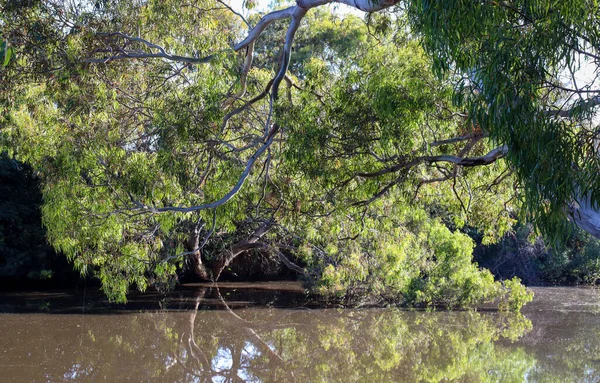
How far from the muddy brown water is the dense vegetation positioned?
3.90 ft

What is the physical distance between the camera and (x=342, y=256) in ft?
39.3

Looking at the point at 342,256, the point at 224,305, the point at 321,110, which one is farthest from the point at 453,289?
the point at 321,110

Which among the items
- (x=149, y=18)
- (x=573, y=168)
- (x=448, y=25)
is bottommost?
(x=573, y=168)

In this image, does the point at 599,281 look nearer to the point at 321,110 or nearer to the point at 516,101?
the point at 321,110

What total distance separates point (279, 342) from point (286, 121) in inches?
174

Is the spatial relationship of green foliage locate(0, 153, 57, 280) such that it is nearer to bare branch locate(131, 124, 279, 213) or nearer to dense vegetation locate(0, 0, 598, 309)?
dense vegetation locate(0, 0, 598, 309)

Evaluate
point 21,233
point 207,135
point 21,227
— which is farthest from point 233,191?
point 21,233

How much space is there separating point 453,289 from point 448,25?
8.54 m

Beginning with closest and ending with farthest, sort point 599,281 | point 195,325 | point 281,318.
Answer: point 195,325 < point 281,318 < point 599,281

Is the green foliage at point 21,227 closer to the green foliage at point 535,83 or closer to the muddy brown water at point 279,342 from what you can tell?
the muddy brown water at point 279,342

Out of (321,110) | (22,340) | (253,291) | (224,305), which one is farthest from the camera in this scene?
(253,291)

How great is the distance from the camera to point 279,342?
9703 mm

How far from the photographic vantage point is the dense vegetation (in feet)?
13.8

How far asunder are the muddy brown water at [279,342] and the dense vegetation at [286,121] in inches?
46.9
